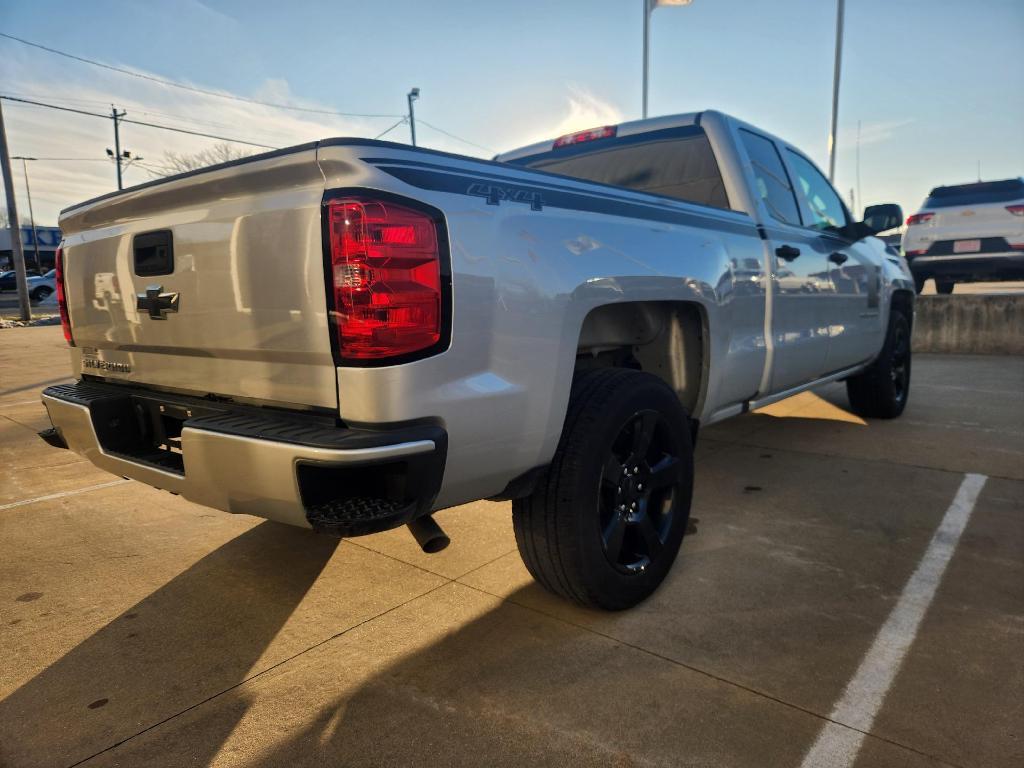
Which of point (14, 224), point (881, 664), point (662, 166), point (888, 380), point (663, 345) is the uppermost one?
point (14, 224)

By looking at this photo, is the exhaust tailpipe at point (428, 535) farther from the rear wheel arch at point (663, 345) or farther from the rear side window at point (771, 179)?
the rear side window at point (771, 179)

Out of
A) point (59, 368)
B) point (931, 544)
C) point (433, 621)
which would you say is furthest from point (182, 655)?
point (59, 368)

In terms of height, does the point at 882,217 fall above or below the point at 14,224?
below

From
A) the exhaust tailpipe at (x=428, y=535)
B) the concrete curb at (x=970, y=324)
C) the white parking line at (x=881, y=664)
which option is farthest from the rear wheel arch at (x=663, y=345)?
the concrete curb at (x=970, y=324)

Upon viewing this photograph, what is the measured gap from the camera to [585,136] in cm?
397

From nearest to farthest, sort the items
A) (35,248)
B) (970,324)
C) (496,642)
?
1. (496,642)
2. (970,324)
3. (35,248)

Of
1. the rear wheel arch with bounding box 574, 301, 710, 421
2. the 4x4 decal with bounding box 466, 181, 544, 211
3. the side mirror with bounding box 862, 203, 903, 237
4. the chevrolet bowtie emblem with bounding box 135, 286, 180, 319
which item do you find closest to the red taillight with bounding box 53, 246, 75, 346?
the chevrolet bowtie emblem with bounding box 135, 286, 180, 319

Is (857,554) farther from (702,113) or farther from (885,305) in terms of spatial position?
(885,305)

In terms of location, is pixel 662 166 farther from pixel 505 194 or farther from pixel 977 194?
pixel 977 194

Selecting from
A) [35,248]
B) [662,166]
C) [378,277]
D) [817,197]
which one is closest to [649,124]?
[662,166]

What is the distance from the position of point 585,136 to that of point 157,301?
2583 millimetres

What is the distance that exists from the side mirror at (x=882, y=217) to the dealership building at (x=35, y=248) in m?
52.1

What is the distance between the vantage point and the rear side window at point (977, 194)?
8.73 m

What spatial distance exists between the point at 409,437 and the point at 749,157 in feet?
8.95
